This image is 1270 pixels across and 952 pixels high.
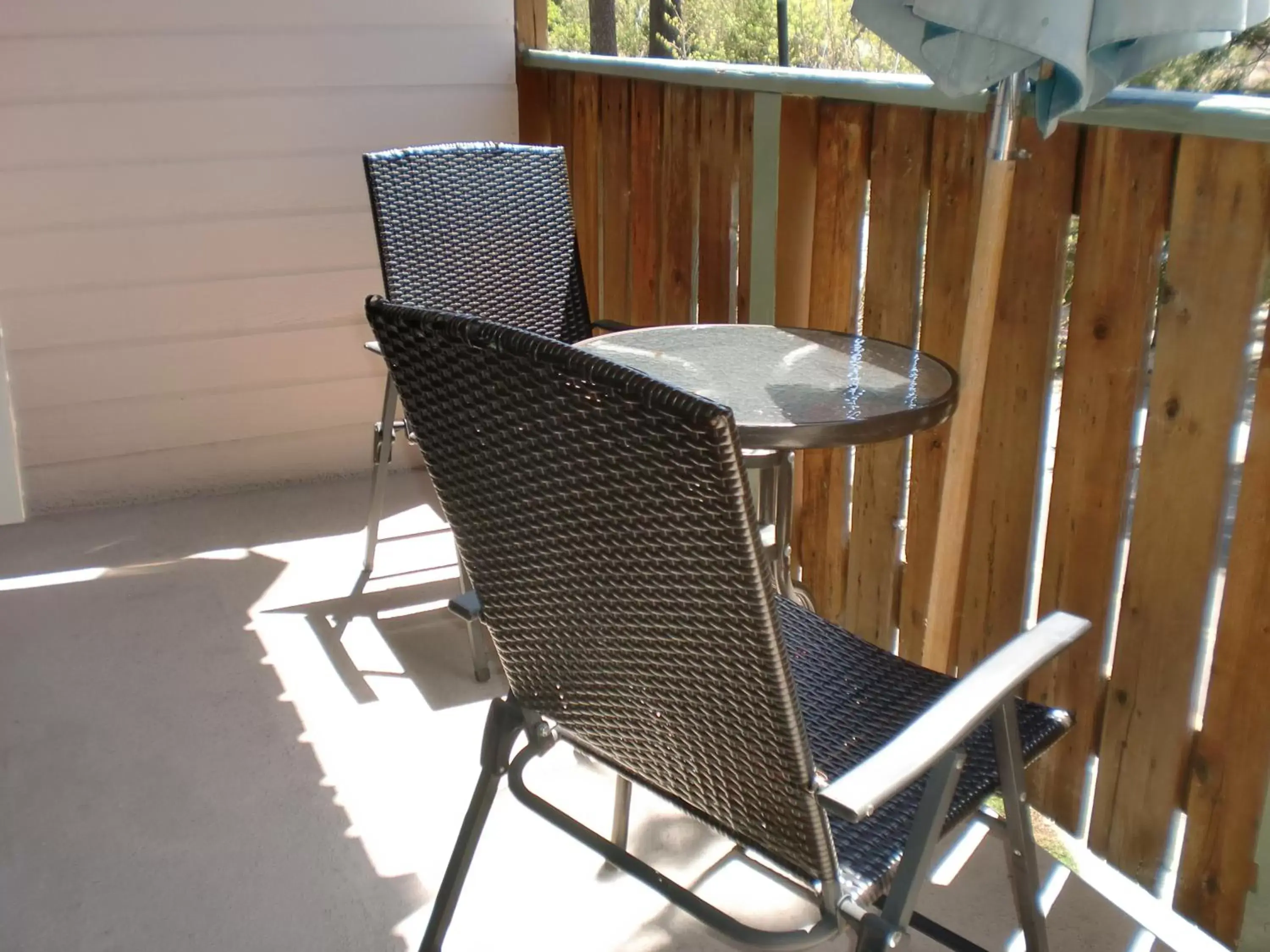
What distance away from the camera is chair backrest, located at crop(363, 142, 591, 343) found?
259cm

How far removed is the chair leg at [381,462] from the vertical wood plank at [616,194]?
696 millimetres

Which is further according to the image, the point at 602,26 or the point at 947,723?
Result: the point at 602,26

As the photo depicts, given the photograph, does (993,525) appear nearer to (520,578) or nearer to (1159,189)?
(1159,189)

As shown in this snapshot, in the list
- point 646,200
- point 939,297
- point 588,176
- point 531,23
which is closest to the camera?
point 939,297

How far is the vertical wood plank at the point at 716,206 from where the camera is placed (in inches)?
106

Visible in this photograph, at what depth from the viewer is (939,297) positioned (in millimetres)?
2115

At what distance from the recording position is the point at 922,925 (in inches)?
66.6

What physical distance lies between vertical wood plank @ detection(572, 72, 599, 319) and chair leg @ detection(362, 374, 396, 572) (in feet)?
2.24

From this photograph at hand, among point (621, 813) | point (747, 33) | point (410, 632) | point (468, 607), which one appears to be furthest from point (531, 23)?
point (747, 33)

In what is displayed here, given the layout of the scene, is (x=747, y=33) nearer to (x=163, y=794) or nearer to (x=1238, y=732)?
(x=163, y=794)

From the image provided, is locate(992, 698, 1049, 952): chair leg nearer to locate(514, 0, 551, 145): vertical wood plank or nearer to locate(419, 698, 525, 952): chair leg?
locate(419, 698, 525, 952): chair leg

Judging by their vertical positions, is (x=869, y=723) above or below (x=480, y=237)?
below

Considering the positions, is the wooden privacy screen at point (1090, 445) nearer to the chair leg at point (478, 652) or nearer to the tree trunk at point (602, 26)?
the chair leg at point (478, 652)

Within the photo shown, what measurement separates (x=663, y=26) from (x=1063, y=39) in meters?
6.54
